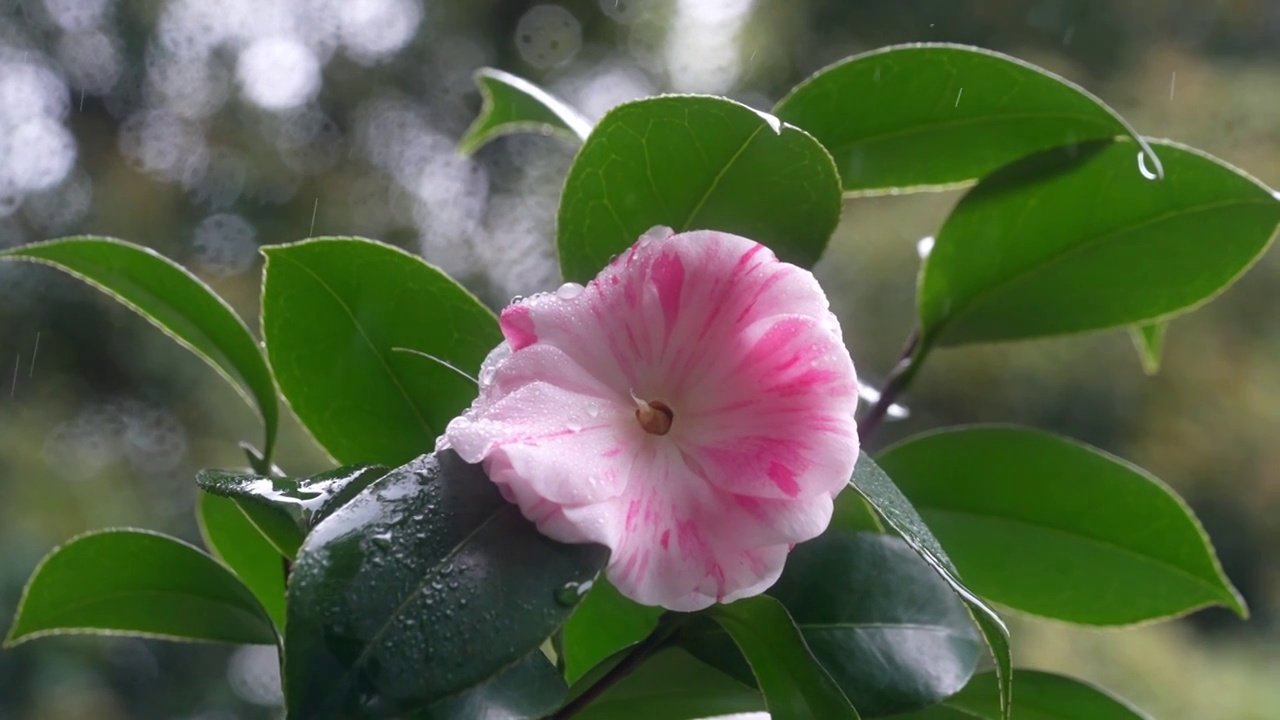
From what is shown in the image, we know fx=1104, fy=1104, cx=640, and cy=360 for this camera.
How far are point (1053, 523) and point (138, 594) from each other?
0.47 m

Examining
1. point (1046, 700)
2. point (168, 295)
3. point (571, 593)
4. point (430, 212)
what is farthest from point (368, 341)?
point (430, 212)

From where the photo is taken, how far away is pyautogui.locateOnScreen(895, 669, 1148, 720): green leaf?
490mm

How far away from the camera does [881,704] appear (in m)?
0.41

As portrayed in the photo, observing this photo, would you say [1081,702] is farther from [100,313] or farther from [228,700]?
[100,313]

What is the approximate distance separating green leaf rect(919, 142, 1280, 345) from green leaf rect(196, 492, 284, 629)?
14.4 inches

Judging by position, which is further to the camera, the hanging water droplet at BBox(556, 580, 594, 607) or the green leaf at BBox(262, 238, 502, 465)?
the green leaf at BBox(262, 238, 502, 465)

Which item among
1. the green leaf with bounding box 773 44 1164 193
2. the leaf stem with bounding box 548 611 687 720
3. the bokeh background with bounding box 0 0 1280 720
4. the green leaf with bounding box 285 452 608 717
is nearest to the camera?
the green leaf with bounding box 285 452 608 717

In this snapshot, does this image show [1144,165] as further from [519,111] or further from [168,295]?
[168,295]

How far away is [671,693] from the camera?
433mm

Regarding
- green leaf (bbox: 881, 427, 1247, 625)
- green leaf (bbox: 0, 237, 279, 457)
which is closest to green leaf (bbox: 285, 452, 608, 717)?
green leaf (bbox: 0, 237, 279, 457)

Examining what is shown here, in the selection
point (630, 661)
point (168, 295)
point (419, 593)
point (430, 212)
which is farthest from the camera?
point (430, 212)

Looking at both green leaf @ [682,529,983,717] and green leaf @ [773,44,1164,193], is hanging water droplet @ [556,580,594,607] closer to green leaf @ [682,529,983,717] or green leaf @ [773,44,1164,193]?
green leaf @ [682,529,983,717]

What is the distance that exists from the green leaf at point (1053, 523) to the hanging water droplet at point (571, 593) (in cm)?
32

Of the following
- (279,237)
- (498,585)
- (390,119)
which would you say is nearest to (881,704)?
(498,585)
